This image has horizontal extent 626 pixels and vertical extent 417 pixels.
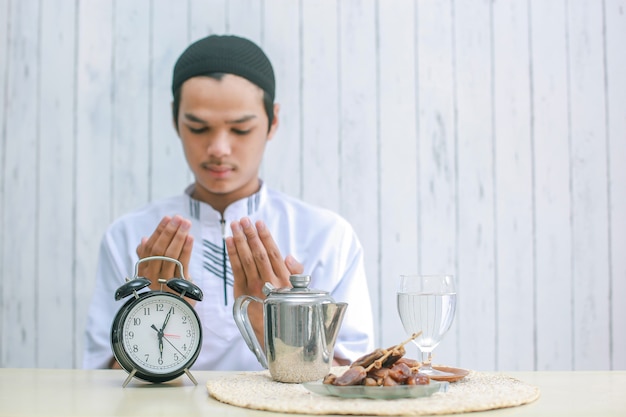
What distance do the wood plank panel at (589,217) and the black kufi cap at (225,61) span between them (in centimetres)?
104

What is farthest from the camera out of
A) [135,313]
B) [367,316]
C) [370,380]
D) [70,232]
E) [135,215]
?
[70,232]

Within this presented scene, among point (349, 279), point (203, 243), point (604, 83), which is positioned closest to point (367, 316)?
point (349, 279)

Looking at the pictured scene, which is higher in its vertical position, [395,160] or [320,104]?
[320,104]

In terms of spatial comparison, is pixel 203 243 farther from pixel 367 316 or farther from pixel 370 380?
pixel 370 380

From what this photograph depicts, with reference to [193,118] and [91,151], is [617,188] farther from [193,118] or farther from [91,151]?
[91,151]

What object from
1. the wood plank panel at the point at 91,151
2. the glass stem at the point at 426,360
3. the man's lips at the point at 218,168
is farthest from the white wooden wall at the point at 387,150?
the glass stem at the point at 426,360

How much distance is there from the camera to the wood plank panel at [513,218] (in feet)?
7.82

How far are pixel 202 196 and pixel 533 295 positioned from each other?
1.08m

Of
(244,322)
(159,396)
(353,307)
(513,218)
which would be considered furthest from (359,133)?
(159,396)

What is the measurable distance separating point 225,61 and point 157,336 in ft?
3.07

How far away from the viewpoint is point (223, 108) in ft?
6.21

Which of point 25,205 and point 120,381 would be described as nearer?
point 120,381

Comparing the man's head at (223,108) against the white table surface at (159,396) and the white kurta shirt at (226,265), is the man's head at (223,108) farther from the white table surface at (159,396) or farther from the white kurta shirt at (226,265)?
the white table surface at (159,396)

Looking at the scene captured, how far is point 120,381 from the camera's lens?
3.93ft
